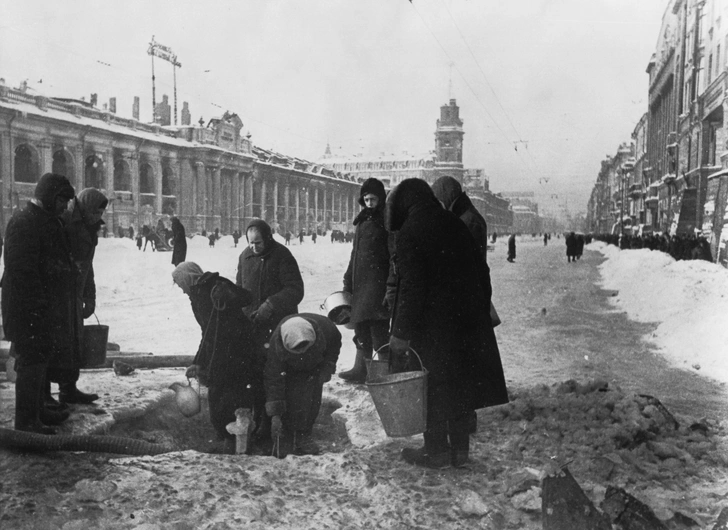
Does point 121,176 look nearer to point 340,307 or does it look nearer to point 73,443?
point 340,307

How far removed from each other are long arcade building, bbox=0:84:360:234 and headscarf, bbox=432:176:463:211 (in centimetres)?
309

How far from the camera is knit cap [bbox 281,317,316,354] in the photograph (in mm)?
3662

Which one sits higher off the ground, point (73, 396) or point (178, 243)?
point (178, 243)

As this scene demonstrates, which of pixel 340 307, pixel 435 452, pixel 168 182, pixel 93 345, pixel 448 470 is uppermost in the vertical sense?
pixel 168 182

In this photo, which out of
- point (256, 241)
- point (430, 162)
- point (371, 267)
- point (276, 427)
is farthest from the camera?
point (430, 162)

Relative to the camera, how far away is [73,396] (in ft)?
14.5

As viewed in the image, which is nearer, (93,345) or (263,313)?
(263,313)

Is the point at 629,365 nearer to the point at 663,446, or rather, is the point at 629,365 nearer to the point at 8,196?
the point at 663,446

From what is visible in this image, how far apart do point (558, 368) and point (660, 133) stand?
817cm

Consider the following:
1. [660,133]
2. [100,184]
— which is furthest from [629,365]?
[660,133]

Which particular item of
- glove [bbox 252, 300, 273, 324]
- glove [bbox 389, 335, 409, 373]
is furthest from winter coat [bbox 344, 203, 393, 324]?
glove [bbox 389, 335, 409, 373]

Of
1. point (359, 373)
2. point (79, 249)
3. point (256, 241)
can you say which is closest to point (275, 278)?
point (256, 241)

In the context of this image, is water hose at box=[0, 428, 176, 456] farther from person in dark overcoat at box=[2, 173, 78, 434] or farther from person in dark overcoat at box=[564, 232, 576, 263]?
person in dark overcoat at box=[564, 232, 576, 263]

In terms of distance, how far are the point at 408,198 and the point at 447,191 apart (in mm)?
1129
